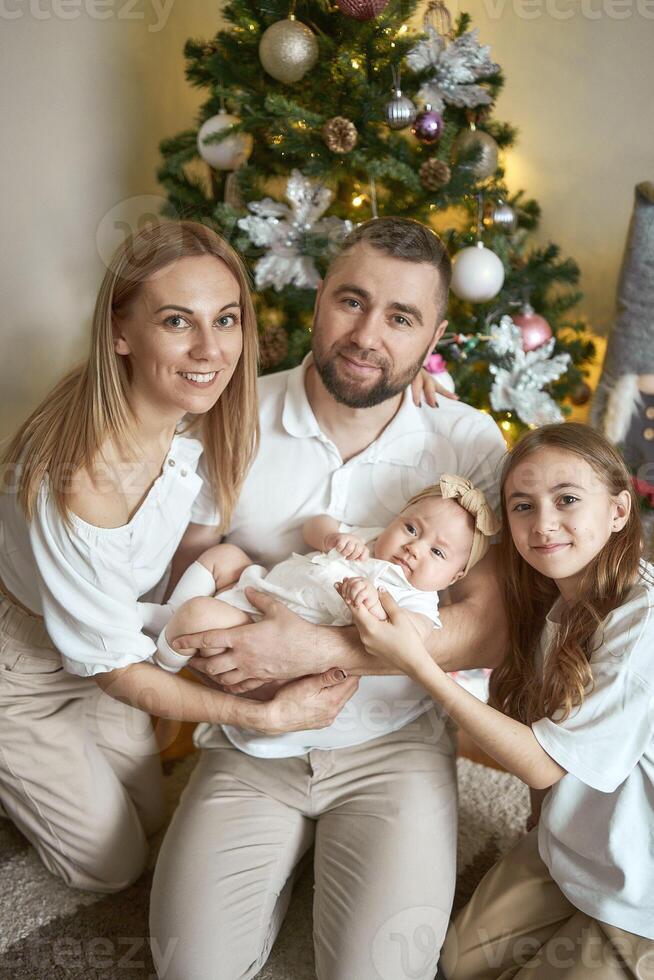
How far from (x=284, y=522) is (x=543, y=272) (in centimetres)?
118

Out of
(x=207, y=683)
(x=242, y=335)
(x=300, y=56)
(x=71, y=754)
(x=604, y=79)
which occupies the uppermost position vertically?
(x=604, y=79)

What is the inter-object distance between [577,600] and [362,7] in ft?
4.86

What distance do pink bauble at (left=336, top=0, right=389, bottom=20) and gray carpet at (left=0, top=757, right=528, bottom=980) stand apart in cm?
187

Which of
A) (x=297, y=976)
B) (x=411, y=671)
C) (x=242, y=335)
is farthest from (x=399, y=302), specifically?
(x=297, y=976)

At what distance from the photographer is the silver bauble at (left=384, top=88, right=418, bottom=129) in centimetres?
197

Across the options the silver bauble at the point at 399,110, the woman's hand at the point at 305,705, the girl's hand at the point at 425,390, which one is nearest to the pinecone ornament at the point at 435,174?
the silver bauble at the point at 399,110

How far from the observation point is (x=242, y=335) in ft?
4.89

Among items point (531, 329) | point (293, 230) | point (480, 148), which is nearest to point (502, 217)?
point (480, 148)

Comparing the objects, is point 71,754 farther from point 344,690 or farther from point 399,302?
point 399,302

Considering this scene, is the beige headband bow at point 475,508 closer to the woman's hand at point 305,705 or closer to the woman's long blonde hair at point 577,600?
the woman's long blonde hair at point 577,600

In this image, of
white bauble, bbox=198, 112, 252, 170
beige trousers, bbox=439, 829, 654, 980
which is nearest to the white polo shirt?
beige trousers, bbox=439, 829, 654, 980

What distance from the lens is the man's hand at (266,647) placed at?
1.41 meters

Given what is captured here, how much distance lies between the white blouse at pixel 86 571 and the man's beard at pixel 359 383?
1.19 feet

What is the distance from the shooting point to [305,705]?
4.63 ft
